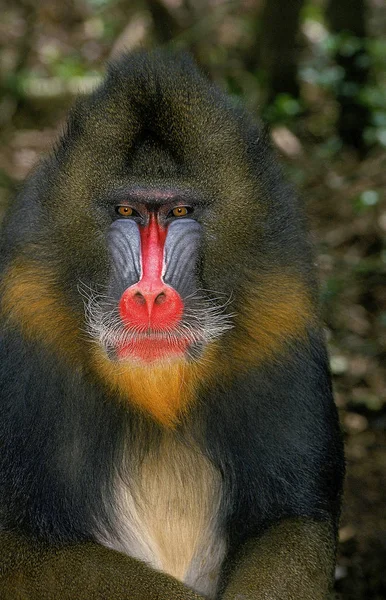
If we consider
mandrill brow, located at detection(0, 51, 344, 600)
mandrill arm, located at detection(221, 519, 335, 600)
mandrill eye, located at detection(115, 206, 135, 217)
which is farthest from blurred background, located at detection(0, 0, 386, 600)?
mandrill arm, located at detection(221, 519, 335, 600)

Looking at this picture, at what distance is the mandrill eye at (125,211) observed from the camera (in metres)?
3.31

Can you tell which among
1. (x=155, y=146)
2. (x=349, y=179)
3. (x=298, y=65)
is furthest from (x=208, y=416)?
(x=298, y=65)

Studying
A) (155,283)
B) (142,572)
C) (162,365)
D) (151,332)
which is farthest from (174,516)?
(155,283)

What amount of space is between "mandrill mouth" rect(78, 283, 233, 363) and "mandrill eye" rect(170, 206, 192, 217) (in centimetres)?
25

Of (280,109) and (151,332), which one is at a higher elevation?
(280,109)

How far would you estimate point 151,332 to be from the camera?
3158mm

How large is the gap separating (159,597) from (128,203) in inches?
48.7

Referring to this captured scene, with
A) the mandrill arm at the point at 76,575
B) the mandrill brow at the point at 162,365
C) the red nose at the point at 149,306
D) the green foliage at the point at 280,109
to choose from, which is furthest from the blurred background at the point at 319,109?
the mandrill arm at the point at 76,575

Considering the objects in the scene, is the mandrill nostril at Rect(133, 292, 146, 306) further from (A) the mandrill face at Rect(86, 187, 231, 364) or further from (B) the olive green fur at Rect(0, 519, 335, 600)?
(B) the olive green fur at Rect(0, 519, 335, 600)

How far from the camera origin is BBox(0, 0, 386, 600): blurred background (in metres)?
5.58

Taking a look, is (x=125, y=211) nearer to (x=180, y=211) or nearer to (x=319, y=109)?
(x=180, y=211)

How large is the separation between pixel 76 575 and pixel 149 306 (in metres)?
0.95

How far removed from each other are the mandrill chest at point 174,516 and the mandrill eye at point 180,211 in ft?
2.79

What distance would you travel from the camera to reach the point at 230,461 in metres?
3.78
